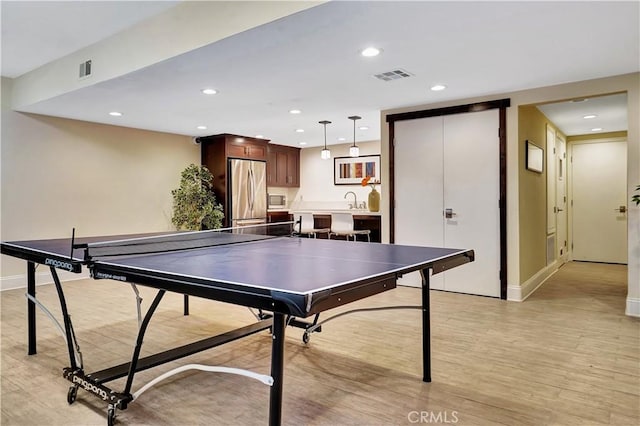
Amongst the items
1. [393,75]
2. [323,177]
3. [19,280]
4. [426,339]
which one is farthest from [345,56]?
[323,177]

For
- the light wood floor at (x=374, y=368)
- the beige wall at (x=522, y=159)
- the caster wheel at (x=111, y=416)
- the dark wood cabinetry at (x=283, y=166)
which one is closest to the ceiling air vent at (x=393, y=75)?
the beige wall at (x=522, y=159)

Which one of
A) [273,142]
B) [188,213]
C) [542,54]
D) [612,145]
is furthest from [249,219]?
[612,145]

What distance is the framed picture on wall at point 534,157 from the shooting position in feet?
15.2

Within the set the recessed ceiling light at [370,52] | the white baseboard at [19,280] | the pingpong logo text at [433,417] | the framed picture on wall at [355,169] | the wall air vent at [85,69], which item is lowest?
the pingpong logo text at [433,417]

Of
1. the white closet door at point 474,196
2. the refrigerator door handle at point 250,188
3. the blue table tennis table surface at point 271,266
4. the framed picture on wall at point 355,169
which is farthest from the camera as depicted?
the framed picture on wall at point 355,169

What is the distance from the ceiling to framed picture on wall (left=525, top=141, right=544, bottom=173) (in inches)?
22.5

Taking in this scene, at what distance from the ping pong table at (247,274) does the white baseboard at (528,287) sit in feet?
8.00

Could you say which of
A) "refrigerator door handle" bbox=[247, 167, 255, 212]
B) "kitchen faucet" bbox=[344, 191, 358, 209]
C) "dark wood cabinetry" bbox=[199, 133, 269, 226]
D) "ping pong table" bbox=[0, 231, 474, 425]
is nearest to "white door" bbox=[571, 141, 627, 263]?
"kitchen faucet" bbox=[344, 191, 358, 209]

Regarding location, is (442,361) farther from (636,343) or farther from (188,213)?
(188,213)

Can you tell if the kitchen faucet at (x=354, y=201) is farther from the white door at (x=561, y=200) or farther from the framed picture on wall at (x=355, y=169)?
the white door at (x=561, y=200)

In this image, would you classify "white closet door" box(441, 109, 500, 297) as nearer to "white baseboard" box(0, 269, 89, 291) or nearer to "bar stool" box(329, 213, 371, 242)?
"bar stool" box(329, 213, 371, 242)

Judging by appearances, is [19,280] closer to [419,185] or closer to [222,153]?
[222,153]

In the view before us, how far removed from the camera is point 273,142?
809cm

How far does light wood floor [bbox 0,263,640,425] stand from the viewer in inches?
80.5
